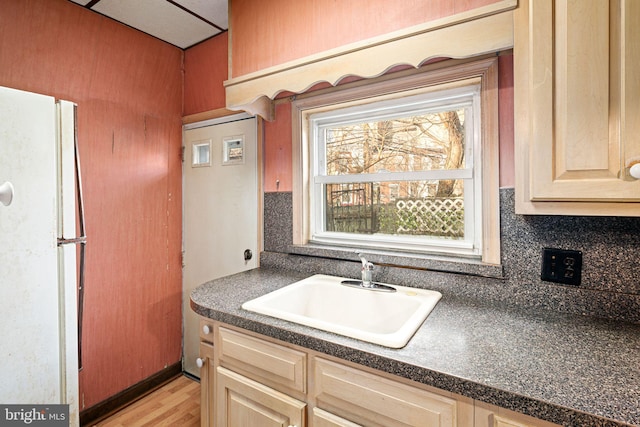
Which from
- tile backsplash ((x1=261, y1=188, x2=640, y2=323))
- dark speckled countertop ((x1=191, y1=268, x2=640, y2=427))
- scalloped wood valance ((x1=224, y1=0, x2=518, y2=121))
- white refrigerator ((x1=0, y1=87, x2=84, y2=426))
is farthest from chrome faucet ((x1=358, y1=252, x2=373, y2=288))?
white refrigerator ((x1=0, y1=87, x2=84, y2=426))

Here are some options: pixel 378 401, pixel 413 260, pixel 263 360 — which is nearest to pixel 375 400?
pixel 378 401

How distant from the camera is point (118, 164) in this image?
2035 mm

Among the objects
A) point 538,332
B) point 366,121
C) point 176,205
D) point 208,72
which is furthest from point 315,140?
point 538,332

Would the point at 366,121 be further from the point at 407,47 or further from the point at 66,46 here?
the point at 66,46

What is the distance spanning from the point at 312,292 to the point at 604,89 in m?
1.27

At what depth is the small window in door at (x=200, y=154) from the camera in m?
2.31

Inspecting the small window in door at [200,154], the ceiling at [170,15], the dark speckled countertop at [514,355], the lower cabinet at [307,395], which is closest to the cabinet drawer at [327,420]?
the lower cabinet at [307,395]

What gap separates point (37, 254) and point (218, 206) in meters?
1.06

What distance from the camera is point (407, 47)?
3.83ft

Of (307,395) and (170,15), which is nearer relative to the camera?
(307,395)

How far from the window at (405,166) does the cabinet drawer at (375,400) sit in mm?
697

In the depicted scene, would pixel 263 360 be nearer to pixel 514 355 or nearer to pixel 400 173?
pixel 514 355

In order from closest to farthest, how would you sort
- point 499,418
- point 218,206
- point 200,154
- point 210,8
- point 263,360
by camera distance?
point 499,418, point 263,360, point 210,8, point 218,206, point 200,154

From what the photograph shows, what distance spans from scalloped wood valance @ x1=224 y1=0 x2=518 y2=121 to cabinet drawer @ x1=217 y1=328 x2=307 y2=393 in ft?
3.43
